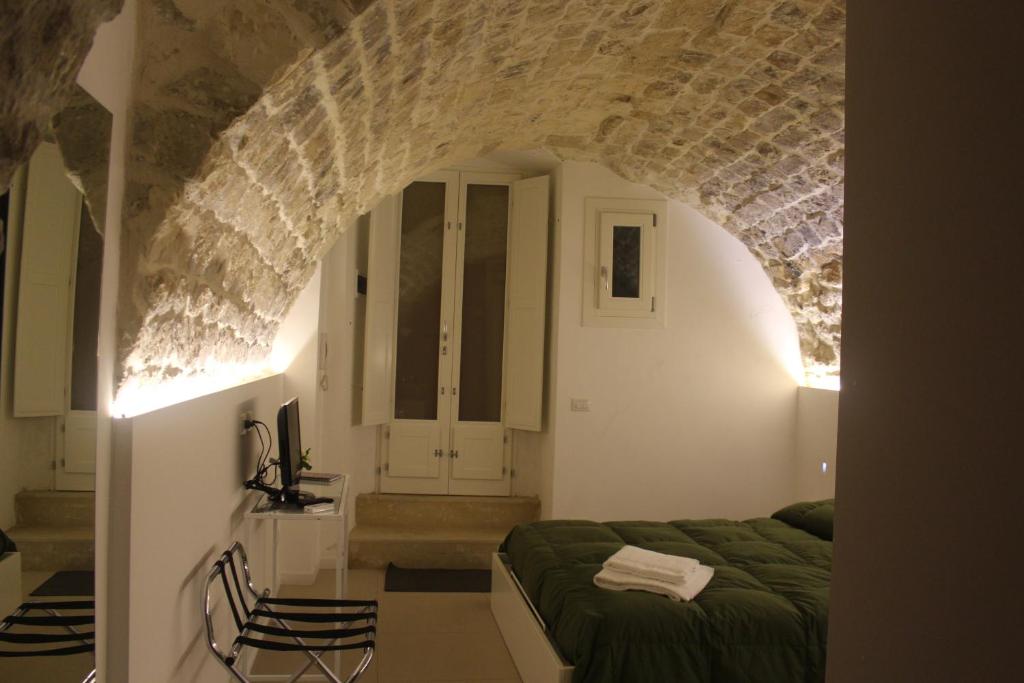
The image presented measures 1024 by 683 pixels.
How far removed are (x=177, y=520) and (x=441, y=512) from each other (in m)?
3.70

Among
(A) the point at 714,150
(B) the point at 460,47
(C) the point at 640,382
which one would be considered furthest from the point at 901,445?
(C) the point at 640,382

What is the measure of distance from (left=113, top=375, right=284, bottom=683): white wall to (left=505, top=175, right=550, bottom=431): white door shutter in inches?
111

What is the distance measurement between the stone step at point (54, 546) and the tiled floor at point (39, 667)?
21 mm

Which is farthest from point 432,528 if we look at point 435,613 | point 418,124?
Answer: point 418,124

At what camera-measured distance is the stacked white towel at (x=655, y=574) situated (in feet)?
10.4

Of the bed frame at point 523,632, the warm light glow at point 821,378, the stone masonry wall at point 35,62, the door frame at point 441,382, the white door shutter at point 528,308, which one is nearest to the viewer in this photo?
the stone masonry wall at point 35,62

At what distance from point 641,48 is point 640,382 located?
2620mm

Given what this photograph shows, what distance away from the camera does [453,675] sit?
373 centimetres

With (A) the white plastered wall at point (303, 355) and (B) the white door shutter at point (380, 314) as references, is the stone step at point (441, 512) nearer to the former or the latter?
(B) the white door shutter at point (380, 314)

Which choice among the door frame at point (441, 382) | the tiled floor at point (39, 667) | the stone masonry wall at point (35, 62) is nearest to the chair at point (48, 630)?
the tiled floor at point (39, 667)

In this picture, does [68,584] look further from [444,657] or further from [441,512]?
[441,512]

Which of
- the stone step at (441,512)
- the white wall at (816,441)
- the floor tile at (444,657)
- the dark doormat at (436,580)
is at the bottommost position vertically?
the dark doormat at (436,580)

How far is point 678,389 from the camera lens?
5.70 m

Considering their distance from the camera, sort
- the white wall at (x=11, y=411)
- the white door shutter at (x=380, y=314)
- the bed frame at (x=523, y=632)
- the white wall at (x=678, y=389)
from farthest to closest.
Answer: the white door shutter at (x=380, y=314) → the white wall at (x=678, y=389) → the bed frame at (x=523, y=632) → the white wall at (x=11, y=411)
